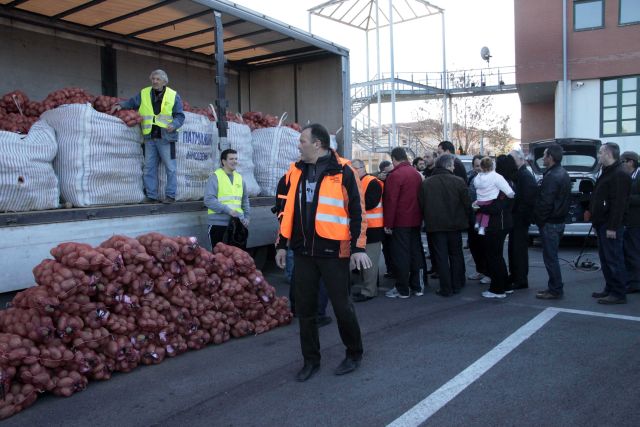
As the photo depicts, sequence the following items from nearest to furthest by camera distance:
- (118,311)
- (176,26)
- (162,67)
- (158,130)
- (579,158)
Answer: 1. (118,311)
2. (158,130)
3. (176,26)
4. (162,67)
5. (579,158)

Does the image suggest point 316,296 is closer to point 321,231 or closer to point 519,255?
point 321,231

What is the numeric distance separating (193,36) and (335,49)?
2306 millimetres

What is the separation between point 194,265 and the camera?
510 cm

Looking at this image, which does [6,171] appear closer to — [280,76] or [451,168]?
[451,168]

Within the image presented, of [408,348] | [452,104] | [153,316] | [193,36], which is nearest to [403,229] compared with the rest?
[408,348]

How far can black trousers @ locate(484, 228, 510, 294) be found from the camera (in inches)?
267

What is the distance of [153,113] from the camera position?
20.8ft

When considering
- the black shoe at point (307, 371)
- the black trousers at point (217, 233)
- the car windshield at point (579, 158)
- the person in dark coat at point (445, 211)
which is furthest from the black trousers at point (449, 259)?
the car windshield at point (579, 158)

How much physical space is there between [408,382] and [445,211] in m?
3.28

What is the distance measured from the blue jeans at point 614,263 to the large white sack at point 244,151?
4347 mm

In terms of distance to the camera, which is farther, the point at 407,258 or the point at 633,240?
the point at 633,240

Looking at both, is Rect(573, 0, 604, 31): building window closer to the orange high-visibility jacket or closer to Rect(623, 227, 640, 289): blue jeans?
Rect(623, 227, 640, 289): blue jeans

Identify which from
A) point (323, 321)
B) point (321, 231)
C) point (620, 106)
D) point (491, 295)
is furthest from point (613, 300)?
point (620, 106)

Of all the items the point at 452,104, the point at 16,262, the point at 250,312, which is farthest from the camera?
the point at 452,104
